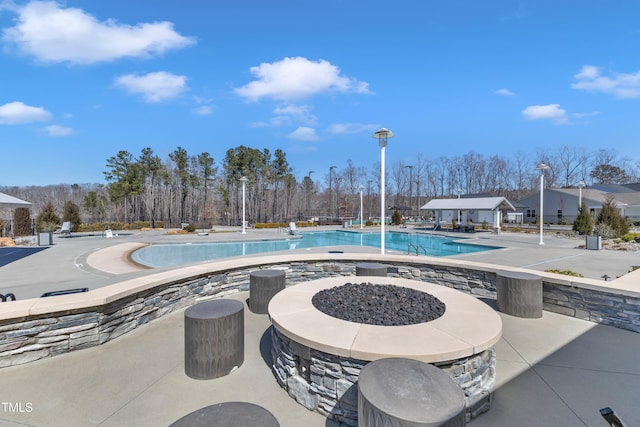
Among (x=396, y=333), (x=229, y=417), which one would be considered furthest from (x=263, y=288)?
(x=229, y=417)

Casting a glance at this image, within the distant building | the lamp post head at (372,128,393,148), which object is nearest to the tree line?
the distant building

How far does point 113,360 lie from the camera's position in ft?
10.7

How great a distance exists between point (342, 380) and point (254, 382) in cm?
100

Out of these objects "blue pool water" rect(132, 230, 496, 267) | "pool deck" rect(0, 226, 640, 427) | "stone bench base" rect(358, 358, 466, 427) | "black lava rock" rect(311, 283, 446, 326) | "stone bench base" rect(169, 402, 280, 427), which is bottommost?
"blue pool water" rect(132, 230, 496, 267)

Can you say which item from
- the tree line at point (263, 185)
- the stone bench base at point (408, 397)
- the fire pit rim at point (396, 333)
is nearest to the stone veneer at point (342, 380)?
the fire pit rim at point (396, 333)

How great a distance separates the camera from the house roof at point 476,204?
934 inches

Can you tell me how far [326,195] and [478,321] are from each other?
4854 centimetres

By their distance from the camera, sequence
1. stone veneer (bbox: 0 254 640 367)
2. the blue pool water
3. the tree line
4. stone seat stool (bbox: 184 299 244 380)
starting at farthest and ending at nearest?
the tree line → the blue pool water → stone veneer (bbox: 0 254 640 367) → stone seat stool (bbox: 184 299 244 380)

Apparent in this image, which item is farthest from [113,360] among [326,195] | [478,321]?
[326,195]

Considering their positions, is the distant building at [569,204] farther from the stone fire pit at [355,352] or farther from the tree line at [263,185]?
the stone fire pit at [355,352]

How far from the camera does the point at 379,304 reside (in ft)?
11.7

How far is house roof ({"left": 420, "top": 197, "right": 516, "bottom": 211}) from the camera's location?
77.8 feet

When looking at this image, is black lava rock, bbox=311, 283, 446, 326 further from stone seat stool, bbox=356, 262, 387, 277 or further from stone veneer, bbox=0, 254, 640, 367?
stone veneer, bbox=0, 254, 640, 367

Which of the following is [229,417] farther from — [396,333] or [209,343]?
[396,333]
